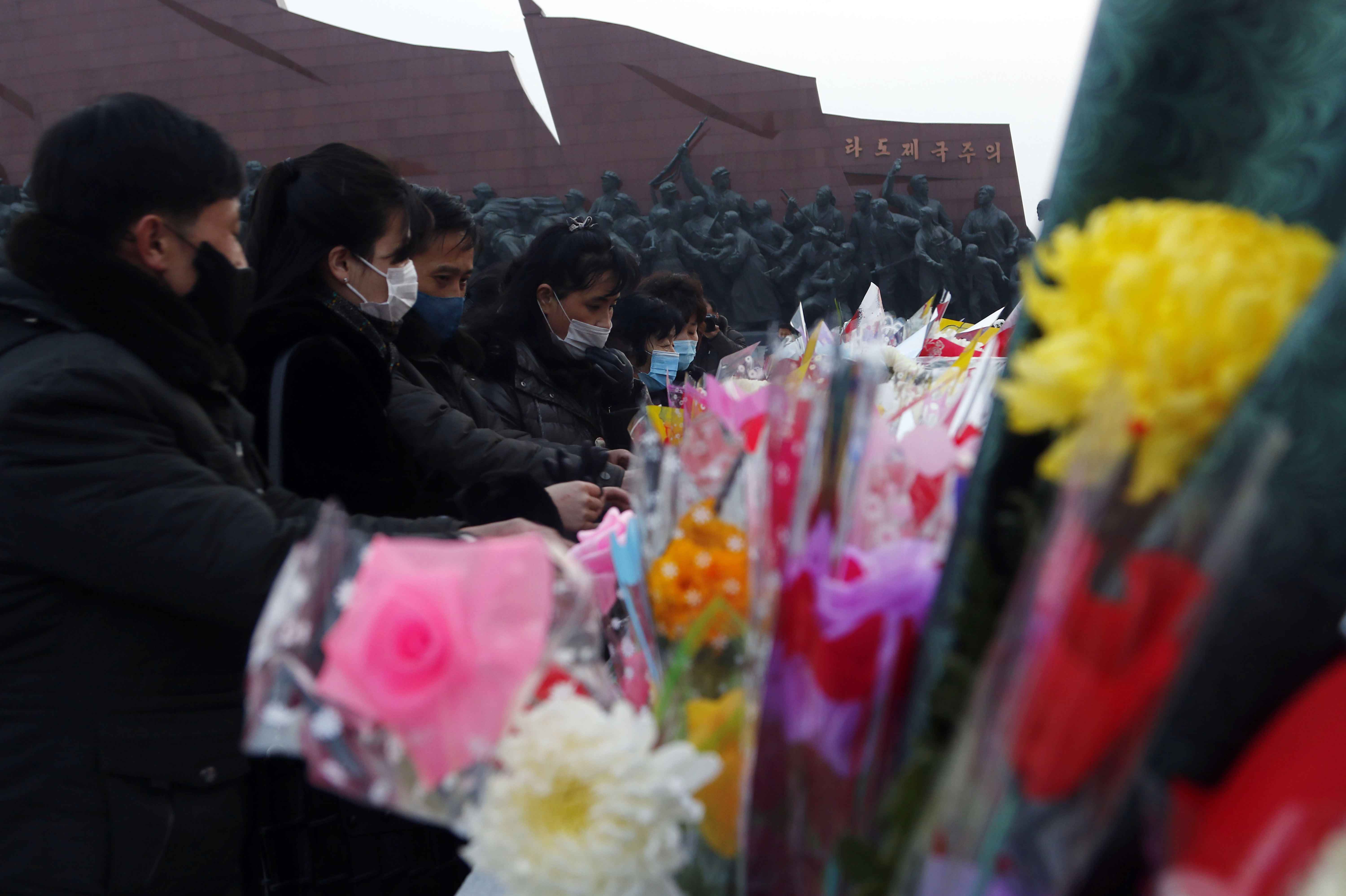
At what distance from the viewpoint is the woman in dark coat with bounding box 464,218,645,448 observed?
2.59 meters

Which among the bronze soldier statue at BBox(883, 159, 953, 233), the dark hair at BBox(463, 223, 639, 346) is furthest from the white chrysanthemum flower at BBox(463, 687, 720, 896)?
the bronze soldier statue at BBox(883, 159, 953, 233)

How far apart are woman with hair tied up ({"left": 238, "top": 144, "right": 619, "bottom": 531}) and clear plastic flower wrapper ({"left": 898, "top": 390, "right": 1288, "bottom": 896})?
1152 millimetres

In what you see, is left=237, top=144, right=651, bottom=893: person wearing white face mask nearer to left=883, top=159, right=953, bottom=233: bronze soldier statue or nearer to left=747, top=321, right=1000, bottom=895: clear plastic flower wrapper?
left=747, top=321, right=1000, bottom=895: clear plastic flower wrapper

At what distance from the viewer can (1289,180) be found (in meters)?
0.45

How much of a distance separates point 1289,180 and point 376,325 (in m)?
1.67

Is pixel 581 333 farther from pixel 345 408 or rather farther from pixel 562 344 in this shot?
pixel 345 408

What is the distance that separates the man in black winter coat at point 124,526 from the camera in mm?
1112

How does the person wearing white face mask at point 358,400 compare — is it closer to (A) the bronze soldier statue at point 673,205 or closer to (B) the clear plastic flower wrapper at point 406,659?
(B) the clear plastic flower wrapper at point 406,659

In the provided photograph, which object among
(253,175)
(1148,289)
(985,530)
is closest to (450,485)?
(985,530)

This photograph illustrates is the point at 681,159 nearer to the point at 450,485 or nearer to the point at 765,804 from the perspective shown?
the point at 450,485

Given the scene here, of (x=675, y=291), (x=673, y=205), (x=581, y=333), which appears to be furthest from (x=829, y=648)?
(x=673, y=205)

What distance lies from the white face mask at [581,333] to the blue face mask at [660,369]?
720 millimetres

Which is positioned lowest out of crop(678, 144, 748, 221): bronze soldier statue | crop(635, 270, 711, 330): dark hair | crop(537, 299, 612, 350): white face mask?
crop(537, 299, 612, 350): white face mask

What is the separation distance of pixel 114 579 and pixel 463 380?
4.05 ft
